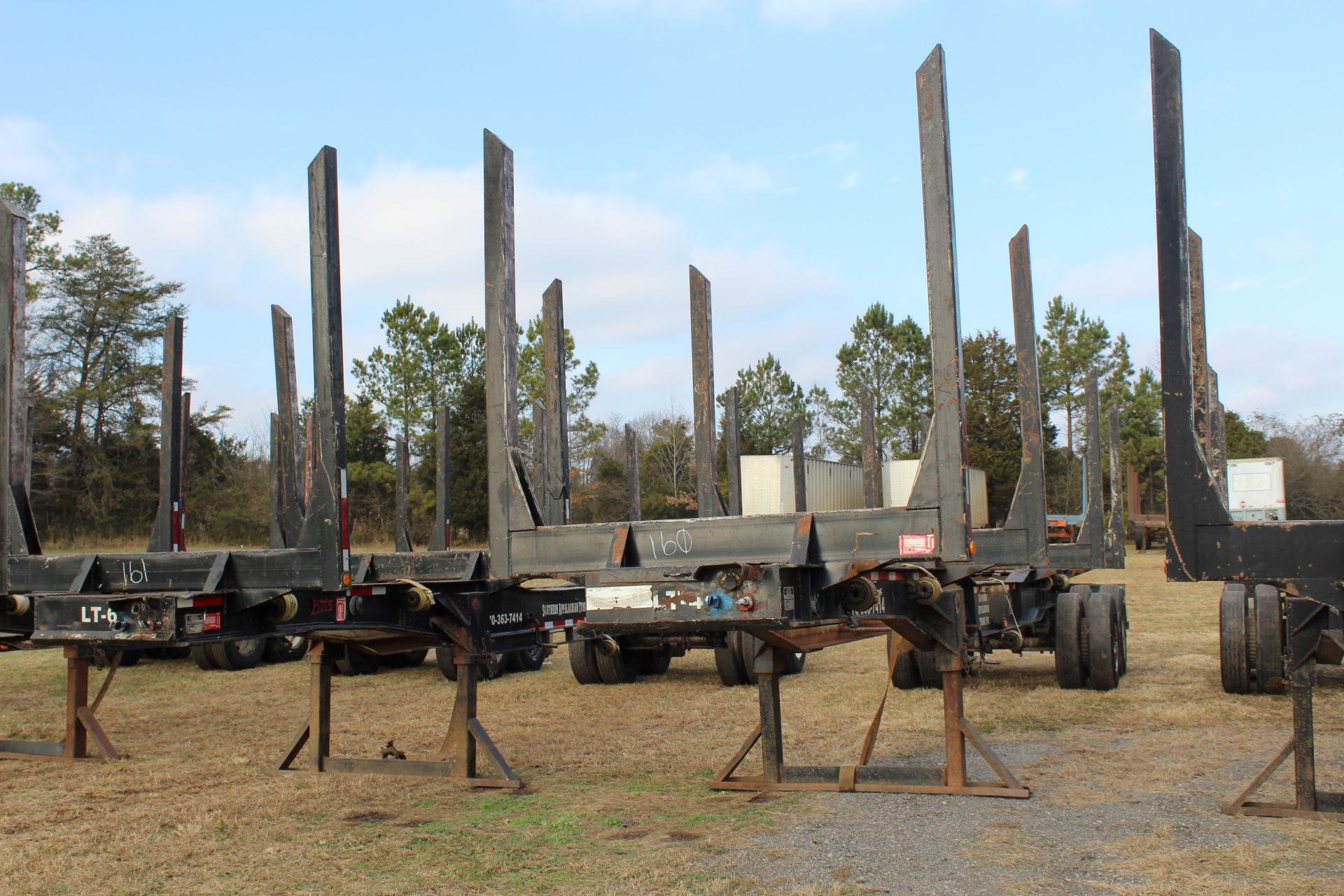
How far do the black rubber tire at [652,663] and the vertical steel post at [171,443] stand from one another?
518 centimetres

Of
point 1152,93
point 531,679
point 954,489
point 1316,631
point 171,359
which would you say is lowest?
point 531,679

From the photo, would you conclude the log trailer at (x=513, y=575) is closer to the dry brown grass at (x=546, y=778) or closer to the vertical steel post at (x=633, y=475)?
the dry brown grass at (x=546, y=778)

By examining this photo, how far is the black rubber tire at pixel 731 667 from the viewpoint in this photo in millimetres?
11688

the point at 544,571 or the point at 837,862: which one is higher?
the point at 544,571

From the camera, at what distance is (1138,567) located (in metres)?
30.7

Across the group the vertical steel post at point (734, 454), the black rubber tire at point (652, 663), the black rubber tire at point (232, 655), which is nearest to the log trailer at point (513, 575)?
the vertical steel post at point (734, 454)

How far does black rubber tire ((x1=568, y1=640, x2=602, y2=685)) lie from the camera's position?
1211 centimetres

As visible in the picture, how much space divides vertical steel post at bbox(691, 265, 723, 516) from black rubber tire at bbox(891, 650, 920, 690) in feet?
15.1

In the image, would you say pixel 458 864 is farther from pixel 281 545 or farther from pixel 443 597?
pixel 281 545

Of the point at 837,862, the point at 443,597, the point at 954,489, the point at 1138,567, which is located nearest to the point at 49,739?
the point at 443,597

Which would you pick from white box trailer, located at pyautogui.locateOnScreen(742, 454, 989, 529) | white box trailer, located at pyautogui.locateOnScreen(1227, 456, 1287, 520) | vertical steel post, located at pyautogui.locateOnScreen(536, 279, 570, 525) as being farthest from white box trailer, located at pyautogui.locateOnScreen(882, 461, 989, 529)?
white box trailer, located at pyautogui.locateOnScreen(1227, 456, 1287, 520)

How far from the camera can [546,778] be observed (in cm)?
741

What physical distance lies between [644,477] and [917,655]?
27963 millimetres

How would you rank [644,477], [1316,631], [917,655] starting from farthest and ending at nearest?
[644,477] → [917,655] → [1316,631]
